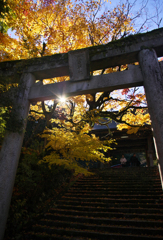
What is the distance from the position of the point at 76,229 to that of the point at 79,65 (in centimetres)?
494

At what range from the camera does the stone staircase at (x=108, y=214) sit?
3981 millimetres

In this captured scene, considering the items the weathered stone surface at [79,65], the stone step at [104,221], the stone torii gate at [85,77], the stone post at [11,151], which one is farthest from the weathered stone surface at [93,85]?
the stone step at [104,221]

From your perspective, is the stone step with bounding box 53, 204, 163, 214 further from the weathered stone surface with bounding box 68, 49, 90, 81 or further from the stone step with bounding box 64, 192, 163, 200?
the weathered stone surface with bounding box 68, 49, 90, 81

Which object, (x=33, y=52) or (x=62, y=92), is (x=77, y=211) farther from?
(x=33, y=52)

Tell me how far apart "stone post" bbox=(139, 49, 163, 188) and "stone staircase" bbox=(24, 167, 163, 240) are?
192 cm

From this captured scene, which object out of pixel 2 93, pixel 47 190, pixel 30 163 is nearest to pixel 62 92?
pixel 2 93

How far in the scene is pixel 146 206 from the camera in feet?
16.3

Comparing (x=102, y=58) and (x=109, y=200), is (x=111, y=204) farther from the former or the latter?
(x=102, y=58)

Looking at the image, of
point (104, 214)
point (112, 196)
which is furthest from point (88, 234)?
point (112, 196)

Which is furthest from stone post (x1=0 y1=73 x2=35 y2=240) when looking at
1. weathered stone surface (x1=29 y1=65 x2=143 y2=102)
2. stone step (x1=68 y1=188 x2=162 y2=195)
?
stone step (x1=68 y1=188 x2=162 y2=195)

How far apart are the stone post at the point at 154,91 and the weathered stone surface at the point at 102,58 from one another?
0.35m

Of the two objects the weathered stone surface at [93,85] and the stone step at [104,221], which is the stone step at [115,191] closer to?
the stone step at [104,221]

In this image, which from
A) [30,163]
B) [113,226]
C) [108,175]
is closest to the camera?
[113,226]

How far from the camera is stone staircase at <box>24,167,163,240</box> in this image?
3981 millimetres
